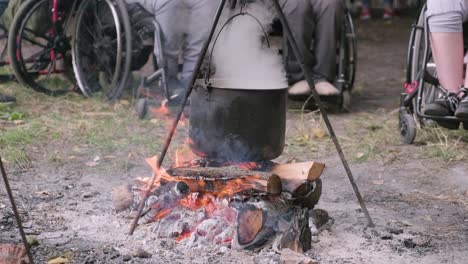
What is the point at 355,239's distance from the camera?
3369 mm

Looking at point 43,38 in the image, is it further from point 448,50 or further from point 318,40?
point 448,50

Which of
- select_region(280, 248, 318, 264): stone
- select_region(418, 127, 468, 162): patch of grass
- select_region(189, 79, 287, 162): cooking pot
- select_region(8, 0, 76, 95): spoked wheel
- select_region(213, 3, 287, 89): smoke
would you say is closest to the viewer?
select_region(280, 248, 318, 264): stone

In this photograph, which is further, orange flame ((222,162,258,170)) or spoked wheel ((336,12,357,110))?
spoked wheel ((336,12,357,110))

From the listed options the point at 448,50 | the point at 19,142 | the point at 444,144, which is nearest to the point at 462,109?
the point at 448,50

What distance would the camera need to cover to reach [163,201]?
348 centimetres

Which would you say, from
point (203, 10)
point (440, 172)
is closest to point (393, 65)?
point (203, 10)

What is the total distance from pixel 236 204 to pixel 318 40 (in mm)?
2940

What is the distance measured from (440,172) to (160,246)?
207cm

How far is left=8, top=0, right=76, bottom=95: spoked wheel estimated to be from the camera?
6195mm

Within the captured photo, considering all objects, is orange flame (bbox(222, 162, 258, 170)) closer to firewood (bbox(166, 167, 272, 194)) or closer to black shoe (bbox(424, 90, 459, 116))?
firewood (bbox(166, 167, 272, 194))

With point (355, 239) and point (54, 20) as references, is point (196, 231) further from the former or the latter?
point (54, 20)

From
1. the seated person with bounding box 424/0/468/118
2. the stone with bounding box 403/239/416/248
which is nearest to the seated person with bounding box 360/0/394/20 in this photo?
the seated person with bounding box 424/0/468/118

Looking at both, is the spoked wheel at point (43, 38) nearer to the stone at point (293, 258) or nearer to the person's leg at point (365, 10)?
the stone at point (293, 258)

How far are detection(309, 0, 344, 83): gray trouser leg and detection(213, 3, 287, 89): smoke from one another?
178cm
